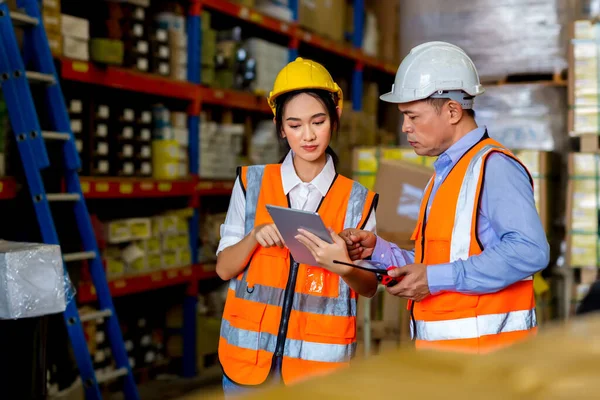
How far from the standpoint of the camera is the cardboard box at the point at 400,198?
4625mm

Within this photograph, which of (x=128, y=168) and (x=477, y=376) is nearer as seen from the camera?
(x=477, y=376)

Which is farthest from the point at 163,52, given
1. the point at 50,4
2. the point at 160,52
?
the point at 50,4

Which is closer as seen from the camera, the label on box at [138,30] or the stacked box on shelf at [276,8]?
the label on box at [138,30]

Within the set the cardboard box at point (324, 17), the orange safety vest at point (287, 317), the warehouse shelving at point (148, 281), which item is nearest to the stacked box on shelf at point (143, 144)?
the warehouse shelving at point (148, 281)

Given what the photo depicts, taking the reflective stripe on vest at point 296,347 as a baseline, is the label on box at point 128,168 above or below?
above

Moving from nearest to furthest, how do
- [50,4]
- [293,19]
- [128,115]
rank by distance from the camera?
[50,4] < [128,115] < [293,19]

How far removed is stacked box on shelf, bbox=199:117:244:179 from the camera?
18.7 feet

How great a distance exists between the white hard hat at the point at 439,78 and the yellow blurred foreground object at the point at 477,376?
1.61m

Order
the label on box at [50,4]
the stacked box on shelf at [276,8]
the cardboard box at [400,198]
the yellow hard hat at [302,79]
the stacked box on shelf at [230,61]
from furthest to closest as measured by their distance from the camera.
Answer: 1. the stacked box on shelf at [276,8]
2. the stacked box on shelf at [230,61]
3. the cardboard box at [400,198]
4. the label on box at [50,4]
5. the yellow hard hat at [302,79]

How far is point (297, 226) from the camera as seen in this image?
2.05 m

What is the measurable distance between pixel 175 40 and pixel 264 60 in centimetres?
110

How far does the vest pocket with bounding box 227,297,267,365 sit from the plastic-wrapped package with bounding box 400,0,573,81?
15.7 ft

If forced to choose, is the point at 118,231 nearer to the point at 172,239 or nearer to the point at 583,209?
the point at 172,239

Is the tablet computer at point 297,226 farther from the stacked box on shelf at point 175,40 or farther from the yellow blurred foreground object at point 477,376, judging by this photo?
the stacked box on shelf at point 175,40
